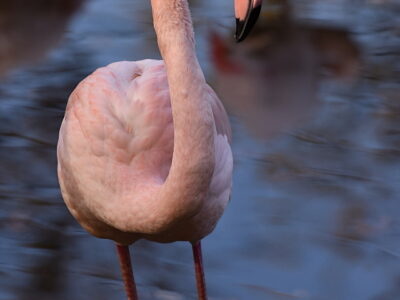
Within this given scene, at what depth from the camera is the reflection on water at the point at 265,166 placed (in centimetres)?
407

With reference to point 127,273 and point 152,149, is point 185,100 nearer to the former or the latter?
point 152,149

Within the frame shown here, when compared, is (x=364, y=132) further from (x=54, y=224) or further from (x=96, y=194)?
(x=96, y=194)

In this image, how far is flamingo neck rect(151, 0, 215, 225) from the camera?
263 cm

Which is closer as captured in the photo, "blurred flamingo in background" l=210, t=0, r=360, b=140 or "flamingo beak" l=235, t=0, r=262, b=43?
"flamingo beak" l=235, t=0, r=262, b=43

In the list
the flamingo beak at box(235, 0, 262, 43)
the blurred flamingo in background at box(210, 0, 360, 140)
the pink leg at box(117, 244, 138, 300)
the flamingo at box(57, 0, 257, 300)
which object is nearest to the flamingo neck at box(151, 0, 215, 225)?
the flamingo at box(57, 0, 257, 300)

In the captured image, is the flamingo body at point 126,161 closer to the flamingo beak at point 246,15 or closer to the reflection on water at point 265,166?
the flamingo beak at point 246,15

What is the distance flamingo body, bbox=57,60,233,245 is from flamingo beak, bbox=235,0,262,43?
550 millimetres

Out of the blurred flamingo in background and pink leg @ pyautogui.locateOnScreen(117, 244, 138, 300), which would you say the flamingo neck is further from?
the blurred flamingo in background

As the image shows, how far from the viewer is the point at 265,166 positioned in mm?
5137

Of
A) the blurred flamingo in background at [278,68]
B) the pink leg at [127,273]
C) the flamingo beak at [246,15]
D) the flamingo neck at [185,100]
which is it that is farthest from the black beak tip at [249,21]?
the blurred flamingo in background at [278,68]

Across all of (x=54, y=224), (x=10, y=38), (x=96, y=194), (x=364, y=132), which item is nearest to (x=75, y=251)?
(x=54, y=224)

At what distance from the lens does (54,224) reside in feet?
14.9

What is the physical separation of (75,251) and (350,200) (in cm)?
146

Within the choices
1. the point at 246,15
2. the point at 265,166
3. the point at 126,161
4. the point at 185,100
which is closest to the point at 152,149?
the point at 126,161
